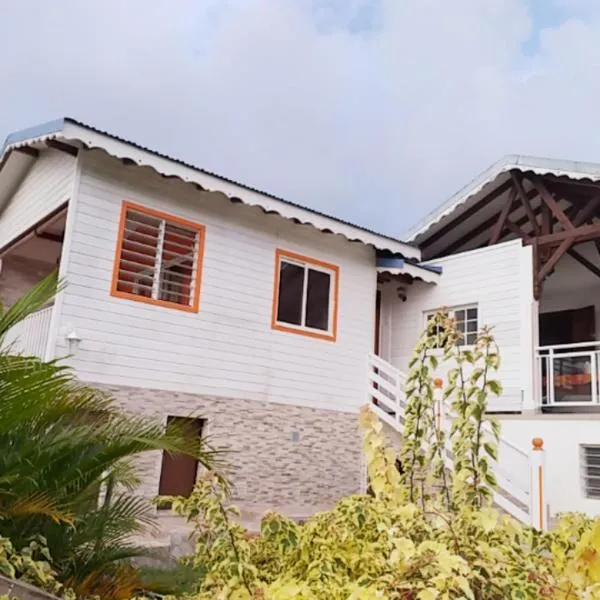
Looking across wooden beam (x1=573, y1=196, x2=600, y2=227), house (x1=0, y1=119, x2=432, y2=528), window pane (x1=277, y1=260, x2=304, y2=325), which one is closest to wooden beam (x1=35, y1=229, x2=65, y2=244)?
house (x1=0, y1=119, x2=432, y2=528)

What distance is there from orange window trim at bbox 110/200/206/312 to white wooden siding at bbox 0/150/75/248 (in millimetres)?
881

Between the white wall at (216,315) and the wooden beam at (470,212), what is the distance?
2639 millimetres

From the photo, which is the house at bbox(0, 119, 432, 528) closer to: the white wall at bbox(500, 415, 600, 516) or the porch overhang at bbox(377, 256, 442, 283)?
the porch overhang at bbox(377, 256, 442, 283)

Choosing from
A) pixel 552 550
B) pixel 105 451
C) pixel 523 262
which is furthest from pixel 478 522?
pixel 523 262

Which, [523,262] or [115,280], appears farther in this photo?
[523,262]

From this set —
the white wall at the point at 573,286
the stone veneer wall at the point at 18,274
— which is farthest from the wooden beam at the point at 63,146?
the white wall at the point at 573,286

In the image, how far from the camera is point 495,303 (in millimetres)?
11461

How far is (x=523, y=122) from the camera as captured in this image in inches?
1719

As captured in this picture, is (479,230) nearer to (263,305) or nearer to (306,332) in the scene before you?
(306,332)

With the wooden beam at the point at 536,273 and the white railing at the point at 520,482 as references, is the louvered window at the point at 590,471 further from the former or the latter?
the wooden beam at the point at 536,273

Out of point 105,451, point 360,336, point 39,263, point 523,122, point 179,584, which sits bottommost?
point 179,584

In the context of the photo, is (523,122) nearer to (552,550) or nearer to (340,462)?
(340,462)

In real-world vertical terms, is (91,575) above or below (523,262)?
below

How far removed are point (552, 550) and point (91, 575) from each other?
264 centimetres
